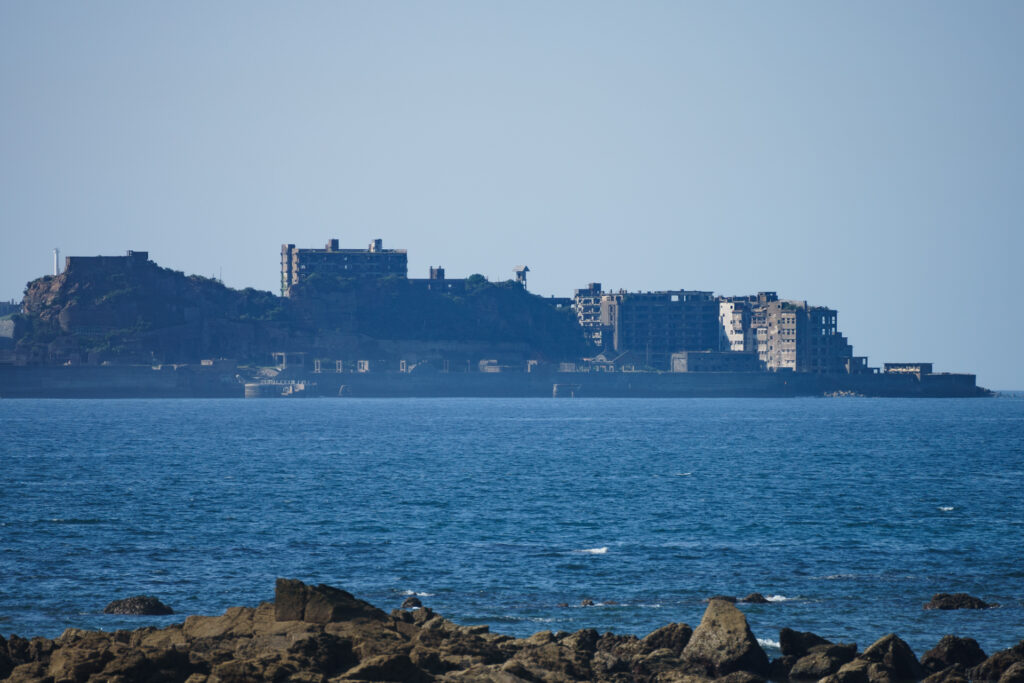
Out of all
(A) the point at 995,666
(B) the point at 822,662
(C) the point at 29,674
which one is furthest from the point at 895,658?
(C) the point at 29,674

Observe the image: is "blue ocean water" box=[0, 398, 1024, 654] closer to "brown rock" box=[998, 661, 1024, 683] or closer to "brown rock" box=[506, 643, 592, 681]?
"brown rock" box=[998, 661, 1024, 683]

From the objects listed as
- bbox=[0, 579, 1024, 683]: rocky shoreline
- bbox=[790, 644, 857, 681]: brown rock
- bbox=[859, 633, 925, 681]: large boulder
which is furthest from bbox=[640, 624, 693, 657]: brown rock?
bbox=[859, 633, 925, 681]: large boulder

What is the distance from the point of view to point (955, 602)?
3116 cm

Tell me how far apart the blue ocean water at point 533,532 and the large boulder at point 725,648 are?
247 cm

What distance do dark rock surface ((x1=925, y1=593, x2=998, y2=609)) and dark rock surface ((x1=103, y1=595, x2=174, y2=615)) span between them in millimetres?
17351

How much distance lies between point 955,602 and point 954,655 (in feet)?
19.7

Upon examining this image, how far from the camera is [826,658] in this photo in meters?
25.2

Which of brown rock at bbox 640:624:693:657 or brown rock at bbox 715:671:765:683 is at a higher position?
brown rock at bbox 640:624:693:657

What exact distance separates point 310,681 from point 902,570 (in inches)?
831

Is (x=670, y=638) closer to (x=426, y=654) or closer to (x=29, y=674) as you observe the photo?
(x=426, y=654)

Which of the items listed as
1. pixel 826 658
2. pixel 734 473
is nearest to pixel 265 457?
pixel 734 473

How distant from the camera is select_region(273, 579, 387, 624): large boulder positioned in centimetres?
2400

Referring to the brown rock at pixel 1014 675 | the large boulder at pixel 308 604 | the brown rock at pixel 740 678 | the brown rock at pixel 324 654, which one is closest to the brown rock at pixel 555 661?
the brown rock at pixel 740 678

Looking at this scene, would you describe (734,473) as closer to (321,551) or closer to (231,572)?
(321,551)
